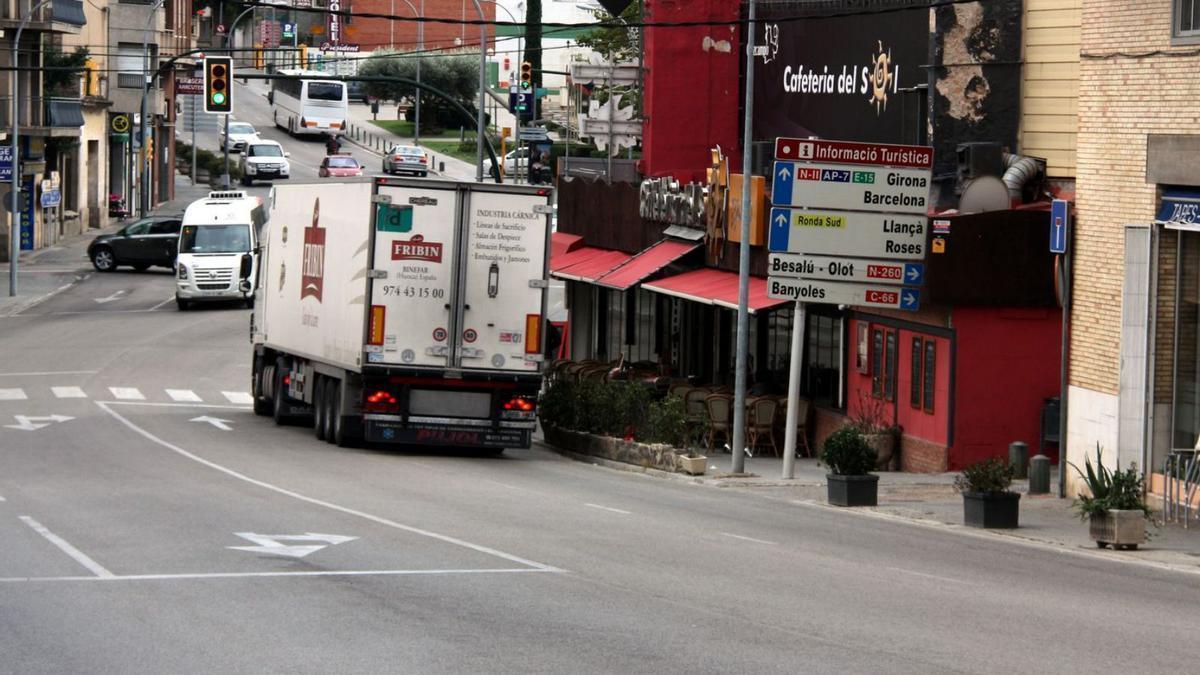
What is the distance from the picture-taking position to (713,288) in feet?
100

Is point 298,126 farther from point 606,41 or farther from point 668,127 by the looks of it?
point 668,127

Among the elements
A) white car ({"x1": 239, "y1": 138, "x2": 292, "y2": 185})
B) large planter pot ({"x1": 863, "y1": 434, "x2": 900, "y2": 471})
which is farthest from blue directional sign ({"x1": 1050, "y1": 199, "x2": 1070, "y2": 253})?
white car ({"x1": 239, "y1": 138, "x2": 292, "y2": 185})

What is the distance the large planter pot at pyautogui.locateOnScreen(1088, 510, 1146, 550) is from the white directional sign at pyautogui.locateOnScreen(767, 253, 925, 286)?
6.96m

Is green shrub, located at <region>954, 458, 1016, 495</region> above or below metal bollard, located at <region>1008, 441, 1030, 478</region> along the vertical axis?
above

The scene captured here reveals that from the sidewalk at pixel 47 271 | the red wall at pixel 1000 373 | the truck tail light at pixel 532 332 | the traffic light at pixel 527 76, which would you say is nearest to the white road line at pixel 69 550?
the truck tail light at pixel 532 332

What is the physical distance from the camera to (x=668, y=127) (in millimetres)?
37188

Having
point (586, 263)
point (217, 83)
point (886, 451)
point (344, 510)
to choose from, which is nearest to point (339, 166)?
point (217, 83)

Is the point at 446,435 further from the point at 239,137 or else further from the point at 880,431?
the point at 239,137

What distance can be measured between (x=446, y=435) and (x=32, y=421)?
8106mm

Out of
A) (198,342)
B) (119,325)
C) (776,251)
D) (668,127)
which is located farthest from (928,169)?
(119,325)

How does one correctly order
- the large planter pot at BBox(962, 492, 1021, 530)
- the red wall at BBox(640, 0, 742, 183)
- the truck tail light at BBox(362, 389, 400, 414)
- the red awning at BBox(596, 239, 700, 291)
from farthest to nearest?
the red wall at BBox(640, 0, 742, 183)
the red awning at BBox(596, 239, 700, 291)
the truck tail light at BBox(362, 389, 400, 414)
the large planter pot at BBox(962, 492, 1021, 530)

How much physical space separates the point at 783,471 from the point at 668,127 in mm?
13329

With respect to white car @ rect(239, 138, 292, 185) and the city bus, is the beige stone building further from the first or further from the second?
the city bus

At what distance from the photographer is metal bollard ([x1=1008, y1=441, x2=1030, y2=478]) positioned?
24094mm
